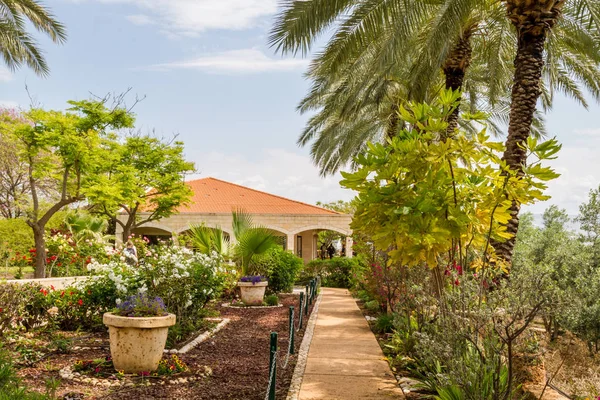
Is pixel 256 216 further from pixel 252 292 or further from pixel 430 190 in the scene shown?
pixel 430 190

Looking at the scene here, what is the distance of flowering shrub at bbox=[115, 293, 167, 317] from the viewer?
6961mm

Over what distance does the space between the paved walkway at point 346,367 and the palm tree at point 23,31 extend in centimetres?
1099

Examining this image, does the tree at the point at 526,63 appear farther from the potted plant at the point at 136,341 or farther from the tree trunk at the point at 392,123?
the tree trunk at the point at 392,123

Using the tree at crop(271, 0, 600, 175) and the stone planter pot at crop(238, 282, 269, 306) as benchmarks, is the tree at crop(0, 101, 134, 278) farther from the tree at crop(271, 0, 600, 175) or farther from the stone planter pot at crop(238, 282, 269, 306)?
the tree at crop(271, 0, 600, 175)

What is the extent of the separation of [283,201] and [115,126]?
14855 millimetres

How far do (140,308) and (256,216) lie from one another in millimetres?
25852

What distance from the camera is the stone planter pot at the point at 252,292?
14883 mm

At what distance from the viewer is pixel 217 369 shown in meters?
7.22

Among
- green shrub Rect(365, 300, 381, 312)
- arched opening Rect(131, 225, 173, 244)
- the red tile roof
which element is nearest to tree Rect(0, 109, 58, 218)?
arched opening Rect(131, 225, 173, 244)

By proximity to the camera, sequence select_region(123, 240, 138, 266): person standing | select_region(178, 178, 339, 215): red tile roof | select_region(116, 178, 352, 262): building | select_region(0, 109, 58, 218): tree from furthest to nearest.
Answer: select_region(178, 178, 339, 215): red tile roof, select_region(116, 178, 352, 262): building, select_region(0, 109, 58, 218): tree, select_region(123, 240, 138, 266): person standing

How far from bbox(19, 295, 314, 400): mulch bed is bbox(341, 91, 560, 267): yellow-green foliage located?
85.4 inches

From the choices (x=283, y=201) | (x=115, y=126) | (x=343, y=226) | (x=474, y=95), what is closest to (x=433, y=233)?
(x=474, y=95)

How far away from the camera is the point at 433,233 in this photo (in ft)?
18.6

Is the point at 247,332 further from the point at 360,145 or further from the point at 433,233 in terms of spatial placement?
the point at 360,145
